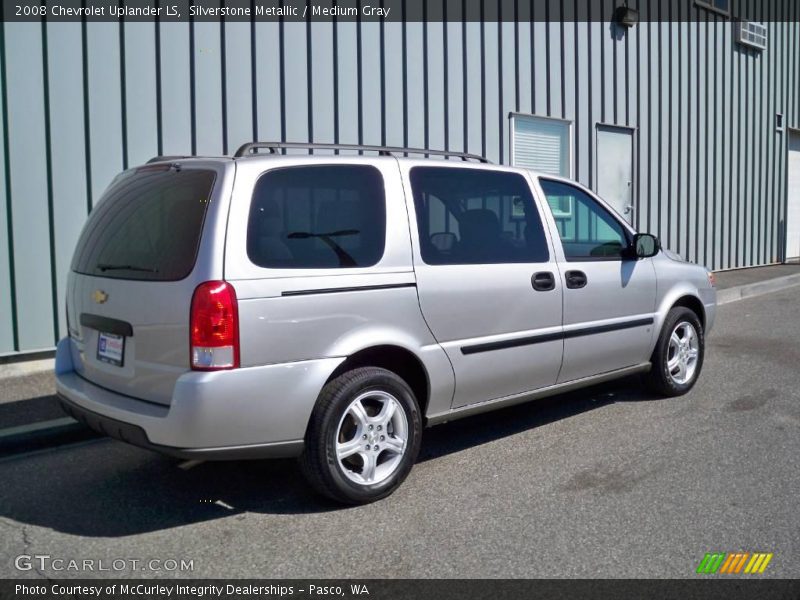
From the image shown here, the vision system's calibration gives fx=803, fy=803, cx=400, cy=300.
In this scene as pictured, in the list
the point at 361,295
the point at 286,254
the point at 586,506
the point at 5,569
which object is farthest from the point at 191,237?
the point at 586,506

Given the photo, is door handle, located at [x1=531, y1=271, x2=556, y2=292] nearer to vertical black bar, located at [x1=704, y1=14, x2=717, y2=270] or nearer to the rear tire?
the rear tire

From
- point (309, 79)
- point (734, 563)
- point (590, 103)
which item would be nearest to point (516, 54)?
point (590, 103)

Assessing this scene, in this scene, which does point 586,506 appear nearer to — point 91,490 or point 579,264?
point 579,264

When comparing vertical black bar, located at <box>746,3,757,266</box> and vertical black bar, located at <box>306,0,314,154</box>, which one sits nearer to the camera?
vertical black bar, located at <box>306,0,314,154</box>

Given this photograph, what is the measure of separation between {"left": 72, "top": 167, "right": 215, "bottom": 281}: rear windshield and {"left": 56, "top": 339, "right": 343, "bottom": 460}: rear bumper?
0.56 metres

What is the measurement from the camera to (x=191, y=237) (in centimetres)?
371

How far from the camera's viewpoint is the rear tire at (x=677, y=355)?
602 cm

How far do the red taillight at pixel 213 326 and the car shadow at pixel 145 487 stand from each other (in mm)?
935

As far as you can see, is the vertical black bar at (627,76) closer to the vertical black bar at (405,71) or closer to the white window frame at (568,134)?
the white window frame at (568,134)

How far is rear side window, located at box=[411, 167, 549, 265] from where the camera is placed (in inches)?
178

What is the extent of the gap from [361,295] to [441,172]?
42.9 inches

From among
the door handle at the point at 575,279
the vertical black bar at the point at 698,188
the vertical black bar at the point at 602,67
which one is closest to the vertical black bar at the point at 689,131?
the vertical black bar at the point at 698,188

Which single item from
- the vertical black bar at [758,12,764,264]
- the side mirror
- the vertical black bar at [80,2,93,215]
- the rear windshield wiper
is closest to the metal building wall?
the vertical black bar at [80,2,93,215]

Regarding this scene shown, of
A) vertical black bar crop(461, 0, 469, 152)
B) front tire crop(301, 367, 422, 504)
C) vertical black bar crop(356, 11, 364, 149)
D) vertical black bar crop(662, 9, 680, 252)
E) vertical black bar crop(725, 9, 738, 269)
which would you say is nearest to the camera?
front tire crop(301, 367, 422, 504)
